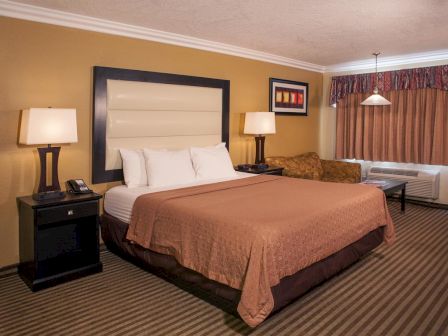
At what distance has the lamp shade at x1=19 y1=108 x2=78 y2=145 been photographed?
9.77 ft

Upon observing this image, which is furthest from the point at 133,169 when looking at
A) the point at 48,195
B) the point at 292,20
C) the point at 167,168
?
the point at 292,20

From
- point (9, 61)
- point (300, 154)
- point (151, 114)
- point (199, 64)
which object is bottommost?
point (300, 154)

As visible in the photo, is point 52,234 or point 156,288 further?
point 52,234

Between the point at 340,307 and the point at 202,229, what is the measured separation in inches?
45.0

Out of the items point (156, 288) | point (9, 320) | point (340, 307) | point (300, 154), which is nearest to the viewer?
point (9, 320)

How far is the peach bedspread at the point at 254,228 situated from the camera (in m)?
2.24

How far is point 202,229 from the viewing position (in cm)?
256

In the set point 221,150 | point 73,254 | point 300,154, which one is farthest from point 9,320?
point 300,154

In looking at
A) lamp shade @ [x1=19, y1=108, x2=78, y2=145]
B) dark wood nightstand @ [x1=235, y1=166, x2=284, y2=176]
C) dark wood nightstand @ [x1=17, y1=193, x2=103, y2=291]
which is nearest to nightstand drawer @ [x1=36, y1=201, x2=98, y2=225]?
dark wood nightstand @ [x1=17, y1=193, x2=103, y2=291]

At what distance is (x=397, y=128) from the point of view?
5.90 meters

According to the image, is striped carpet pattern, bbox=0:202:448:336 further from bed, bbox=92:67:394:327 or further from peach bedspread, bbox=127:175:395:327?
peach bedspread, bbox=127:175:395:327

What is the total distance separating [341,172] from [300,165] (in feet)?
2.19

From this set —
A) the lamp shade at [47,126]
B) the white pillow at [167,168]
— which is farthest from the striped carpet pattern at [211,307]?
the lamp shade at [47,126]

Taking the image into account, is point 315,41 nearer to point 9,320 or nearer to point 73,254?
point 73,254
